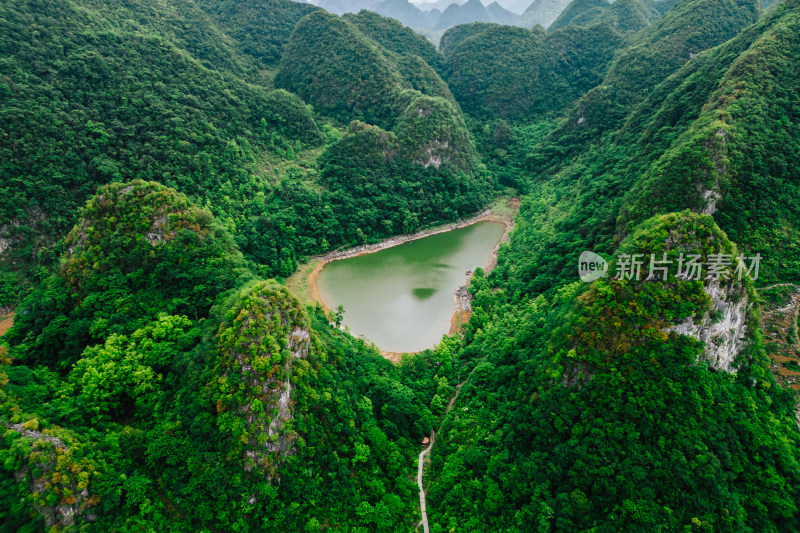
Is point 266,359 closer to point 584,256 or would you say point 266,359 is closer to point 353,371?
point 353,371

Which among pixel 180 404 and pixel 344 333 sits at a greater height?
pixel 180 404

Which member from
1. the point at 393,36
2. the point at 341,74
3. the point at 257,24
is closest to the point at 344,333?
the point at 341,74

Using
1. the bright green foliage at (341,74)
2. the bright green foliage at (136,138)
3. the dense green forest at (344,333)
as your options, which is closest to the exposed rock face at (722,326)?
the dense green forest at (344,333)

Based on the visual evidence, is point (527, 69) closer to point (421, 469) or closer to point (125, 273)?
point (125, 273)

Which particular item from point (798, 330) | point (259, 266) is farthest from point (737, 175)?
point (259, 266)

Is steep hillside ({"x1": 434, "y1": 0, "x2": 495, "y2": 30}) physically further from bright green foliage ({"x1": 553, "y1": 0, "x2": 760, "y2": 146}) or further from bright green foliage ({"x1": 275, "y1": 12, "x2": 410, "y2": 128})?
bright green foliage ({"x1": 553, "y1": 0, "x2": 760, "y2": 146})
